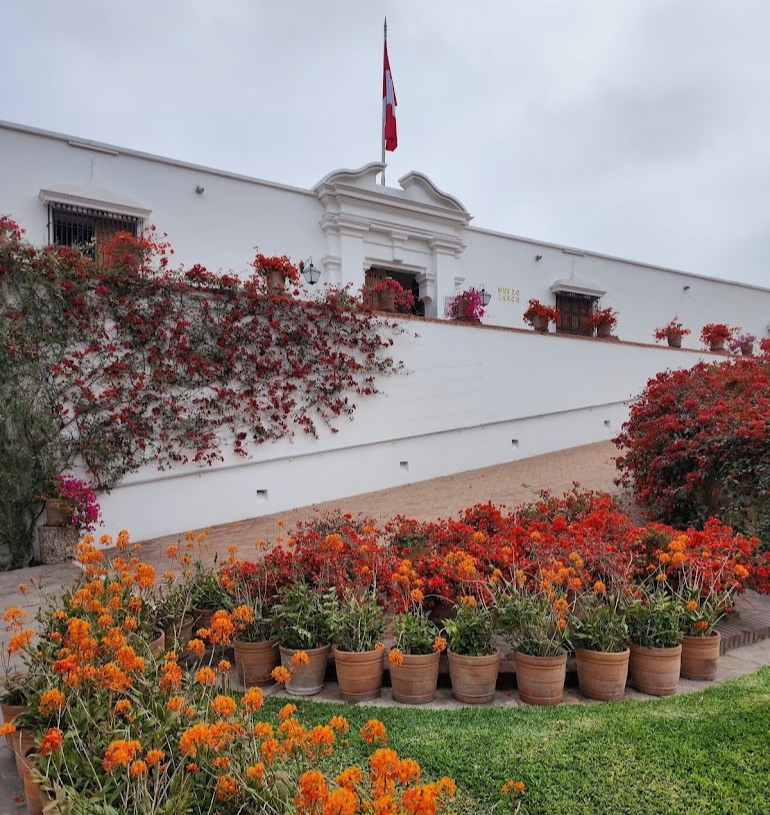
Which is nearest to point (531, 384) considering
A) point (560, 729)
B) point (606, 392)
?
point (606, 392)

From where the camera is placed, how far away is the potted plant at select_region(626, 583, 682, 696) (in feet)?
9.94

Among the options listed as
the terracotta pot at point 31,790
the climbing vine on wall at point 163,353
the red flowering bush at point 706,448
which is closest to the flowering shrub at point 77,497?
the climbing vine on wall at point 163,353

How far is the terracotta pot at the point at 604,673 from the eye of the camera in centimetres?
294

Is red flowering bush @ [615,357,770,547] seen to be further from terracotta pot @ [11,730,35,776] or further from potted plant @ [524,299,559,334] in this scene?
terracotta pot @ [11,730,35,776]

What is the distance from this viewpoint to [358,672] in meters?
2.97

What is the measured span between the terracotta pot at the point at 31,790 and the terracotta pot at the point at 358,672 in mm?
1347

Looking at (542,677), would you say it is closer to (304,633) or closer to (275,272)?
(304,633)

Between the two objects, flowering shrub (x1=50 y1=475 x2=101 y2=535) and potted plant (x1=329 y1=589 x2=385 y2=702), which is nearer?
potted plant (x1=329 y1=589 x2=385 y2=702)

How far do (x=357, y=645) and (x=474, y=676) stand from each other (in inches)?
24.2

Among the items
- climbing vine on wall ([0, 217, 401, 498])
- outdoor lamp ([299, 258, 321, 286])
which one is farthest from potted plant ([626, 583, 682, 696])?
outdoor lamp ([299, 258, 321, 286])

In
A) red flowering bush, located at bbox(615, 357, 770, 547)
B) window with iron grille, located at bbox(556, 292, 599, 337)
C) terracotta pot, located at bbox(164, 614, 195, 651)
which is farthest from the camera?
window with iron grille, located at bbox(556, 292, 599, 337)

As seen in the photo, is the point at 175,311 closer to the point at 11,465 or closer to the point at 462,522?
the point at 11,465

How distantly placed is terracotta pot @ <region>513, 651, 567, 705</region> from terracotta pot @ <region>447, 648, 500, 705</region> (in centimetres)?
14

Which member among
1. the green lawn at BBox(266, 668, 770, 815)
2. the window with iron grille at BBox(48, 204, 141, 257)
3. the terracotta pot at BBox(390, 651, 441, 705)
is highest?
the window with iron grille at BBox(48, 204, 141, 257)
